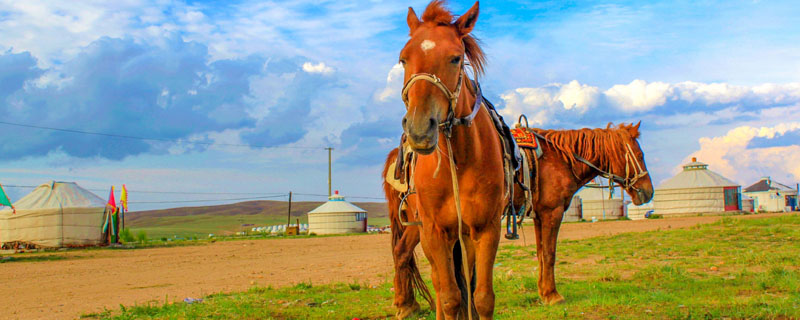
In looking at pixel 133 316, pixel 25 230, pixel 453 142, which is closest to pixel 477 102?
pixel 453 142

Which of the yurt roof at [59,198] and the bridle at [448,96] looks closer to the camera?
the bridle at [448,96]

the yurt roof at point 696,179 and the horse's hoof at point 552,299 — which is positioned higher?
the yurt roof at point 696,179

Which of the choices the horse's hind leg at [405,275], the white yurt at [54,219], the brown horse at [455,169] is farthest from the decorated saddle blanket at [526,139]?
the white yurt at [54,219]

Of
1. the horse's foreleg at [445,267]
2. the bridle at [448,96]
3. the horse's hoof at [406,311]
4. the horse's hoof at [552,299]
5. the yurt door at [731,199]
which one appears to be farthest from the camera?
the yurt door at [731,199]

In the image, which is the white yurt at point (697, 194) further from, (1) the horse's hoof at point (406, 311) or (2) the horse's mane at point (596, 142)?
(1) the horse's hoof at point (406, 311)

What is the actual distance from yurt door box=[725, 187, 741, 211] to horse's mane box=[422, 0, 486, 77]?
129ft

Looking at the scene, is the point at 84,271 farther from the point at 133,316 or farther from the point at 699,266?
the point at 699,266

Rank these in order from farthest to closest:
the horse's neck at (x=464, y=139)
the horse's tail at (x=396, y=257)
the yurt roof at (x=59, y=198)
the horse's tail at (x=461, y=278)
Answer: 1. the yurt roof at (x=59, y=198)
2. the horse's tail at (x=396, y=257)
3. the horse's tail at (x=461, y=278)
4. the horse's neck at (x=464, y=139)

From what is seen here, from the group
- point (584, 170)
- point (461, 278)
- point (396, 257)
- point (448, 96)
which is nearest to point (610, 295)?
point (584, 170)

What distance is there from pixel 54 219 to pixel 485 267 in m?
25.2

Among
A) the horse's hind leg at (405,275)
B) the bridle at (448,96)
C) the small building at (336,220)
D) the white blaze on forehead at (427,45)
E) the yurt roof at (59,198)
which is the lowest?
the small building at (336,220)

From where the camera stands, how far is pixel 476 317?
3.54 metres

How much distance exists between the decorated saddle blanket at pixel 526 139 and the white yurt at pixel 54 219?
77.6 feet

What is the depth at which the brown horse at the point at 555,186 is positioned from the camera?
538 cm
